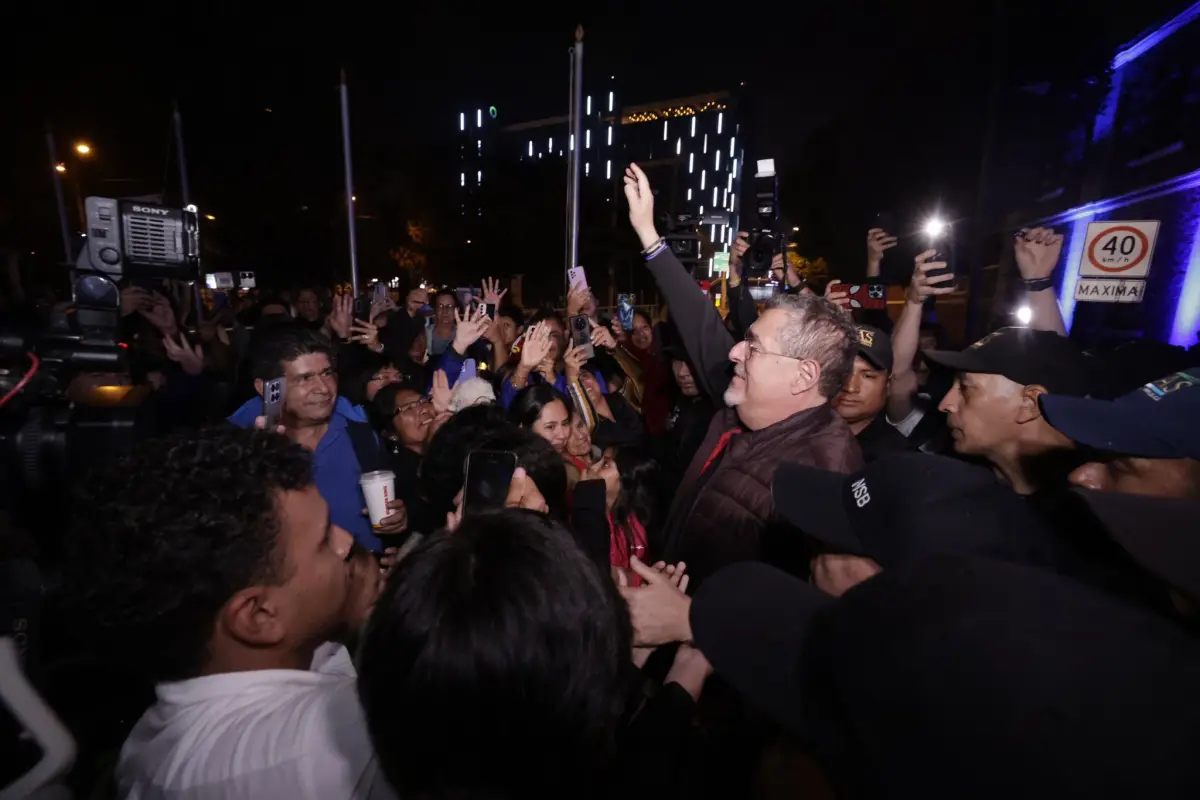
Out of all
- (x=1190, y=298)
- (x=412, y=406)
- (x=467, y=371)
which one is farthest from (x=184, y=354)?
(x=1190, y=298)

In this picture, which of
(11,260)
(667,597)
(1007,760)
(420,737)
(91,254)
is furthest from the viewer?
(11,260)

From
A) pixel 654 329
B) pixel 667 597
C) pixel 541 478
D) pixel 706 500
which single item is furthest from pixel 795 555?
pixel 654 329

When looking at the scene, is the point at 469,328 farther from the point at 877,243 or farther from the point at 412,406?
the point at 877,243

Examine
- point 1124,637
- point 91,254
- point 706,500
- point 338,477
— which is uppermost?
point 91,254

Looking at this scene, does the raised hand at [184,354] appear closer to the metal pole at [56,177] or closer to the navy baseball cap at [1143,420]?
the navy baseball cap at [1143,420]

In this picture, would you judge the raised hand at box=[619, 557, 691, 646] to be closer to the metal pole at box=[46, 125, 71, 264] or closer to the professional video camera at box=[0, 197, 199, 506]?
the professional video camera at box=[0, 197, 199, 506]

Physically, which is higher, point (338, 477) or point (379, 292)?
point (379, 292)

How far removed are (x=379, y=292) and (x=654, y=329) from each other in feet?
14.0

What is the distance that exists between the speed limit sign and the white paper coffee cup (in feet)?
18.1

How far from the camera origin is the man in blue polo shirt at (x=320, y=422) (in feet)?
10.3

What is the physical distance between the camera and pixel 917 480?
1322mm

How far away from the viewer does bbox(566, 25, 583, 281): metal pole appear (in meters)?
7.70

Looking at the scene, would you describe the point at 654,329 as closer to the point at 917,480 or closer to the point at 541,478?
the point at 541,478

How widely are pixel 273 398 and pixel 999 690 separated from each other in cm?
322
